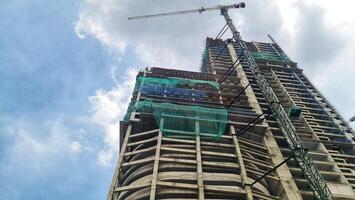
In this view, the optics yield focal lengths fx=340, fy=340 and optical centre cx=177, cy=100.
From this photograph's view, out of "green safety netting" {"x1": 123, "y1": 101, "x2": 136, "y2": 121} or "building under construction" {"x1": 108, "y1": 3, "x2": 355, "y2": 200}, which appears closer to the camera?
"building under construction" {"x1": 108, "y1": 3, "x2": 355, "y2": 200}

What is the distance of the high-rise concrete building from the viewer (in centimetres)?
2494

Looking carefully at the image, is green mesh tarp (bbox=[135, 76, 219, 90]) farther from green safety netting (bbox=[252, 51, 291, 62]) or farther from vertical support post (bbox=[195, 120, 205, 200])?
green safety netting (bbox=[252, 51, 291, 62])

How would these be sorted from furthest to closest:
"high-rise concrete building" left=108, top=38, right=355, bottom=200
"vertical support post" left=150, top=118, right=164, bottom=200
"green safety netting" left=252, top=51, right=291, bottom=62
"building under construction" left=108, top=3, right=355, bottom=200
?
"green safety netting" left=252, top=51, right=291, bottom=62
"building under construction" left=108, top=3, right=355, bottom=200
"high-rise concrete building" left=108, top=38, right=355, bottom=200
"vertical support post" left=150, top=118, right=164, bottom=200

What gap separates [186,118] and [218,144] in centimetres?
406

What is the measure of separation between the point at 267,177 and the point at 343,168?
1128 centimetres

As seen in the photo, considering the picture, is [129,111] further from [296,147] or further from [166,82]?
[296,147]

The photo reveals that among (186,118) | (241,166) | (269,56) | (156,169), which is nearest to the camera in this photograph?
(156,169)

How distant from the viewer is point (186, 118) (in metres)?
32.1

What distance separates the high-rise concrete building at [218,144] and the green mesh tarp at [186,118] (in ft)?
Answer: 0.31

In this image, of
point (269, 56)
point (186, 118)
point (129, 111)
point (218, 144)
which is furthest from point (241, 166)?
point (269, 56)

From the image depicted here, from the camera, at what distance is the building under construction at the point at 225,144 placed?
82.3 ft

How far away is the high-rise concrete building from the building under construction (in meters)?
0.08

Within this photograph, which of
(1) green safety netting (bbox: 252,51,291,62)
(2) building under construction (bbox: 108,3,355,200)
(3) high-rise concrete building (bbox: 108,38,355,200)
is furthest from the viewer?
(1) green safety netting (bbox: 252,51,291,62)

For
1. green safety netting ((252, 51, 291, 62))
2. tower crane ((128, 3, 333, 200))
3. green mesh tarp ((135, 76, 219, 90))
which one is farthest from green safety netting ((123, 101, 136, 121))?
green safety netting ((252, 51, 291, 62))
